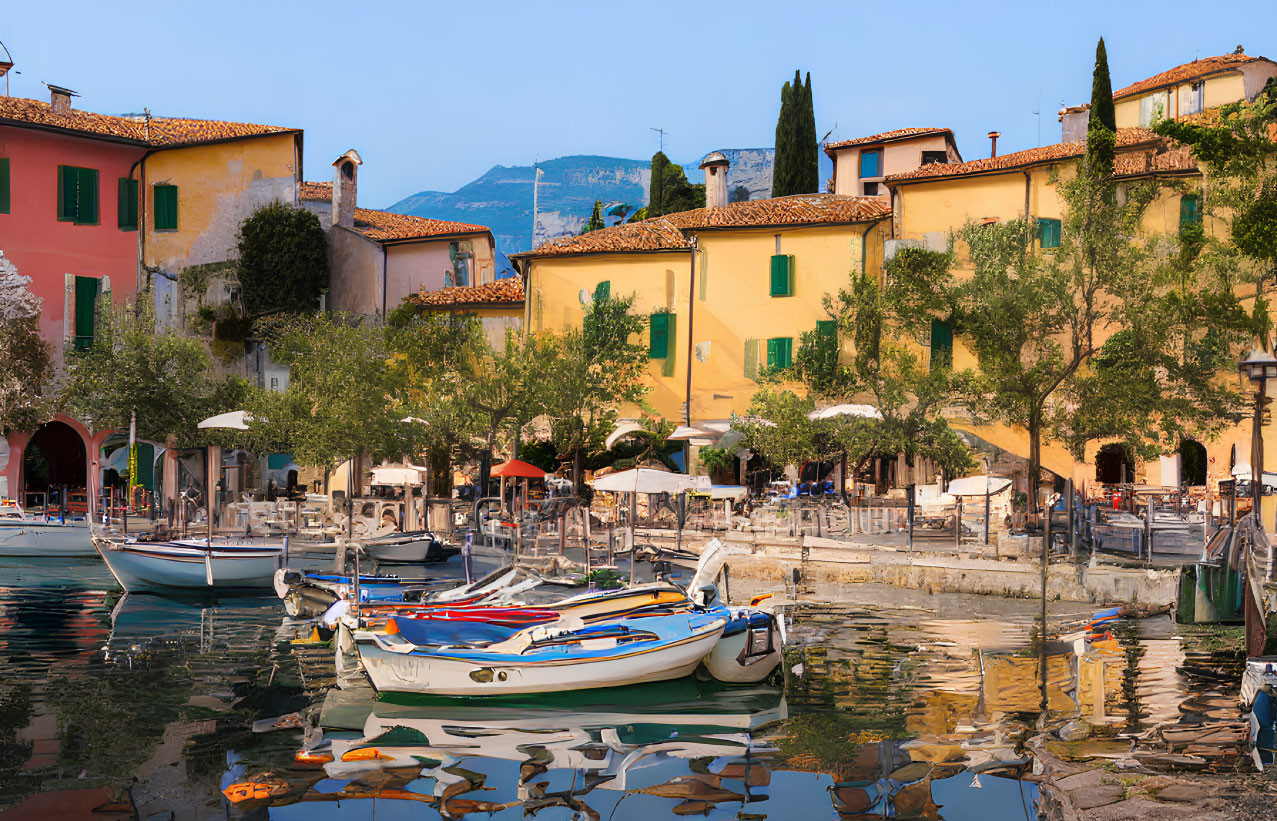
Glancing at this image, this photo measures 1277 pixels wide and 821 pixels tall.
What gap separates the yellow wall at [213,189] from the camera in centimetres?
3531

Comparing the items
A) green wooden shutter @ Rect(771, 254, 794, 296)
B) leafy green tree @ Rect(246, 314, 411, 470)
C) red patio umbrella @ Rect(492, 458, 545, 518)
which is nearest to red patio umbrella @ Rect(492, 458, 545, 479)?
red patio umbrella @ Rect(492, 458, 545, 518)

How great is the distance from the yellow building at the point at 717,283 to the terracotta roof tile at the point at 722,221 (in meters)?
0.04

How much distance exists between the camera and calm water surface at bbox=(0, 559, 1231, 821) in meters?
9.42

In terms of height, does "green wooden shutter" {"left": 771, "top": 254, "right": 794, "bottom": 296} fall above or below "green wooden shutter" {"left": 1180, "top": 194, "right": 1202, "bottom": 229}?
below

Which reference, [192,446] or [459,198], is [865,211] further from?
[459,198]

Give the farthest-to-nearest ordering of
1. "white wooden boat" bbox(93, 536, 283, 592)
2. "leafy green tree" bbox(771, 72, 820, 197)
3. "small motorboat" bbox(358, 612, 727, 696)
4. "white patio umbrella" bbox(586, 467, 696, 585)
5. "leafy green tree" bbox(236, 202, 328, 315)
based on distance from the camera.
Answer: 1. "leafy green tree" bbox(771, 72, 820, 197)
2. "leafy green tree" bbox(236, 202, 328, 315)
3. "white patio umbrella" bbox(586, 467, 696, 585)
4. "white wooden boat" bbox(93, 536, 283, 592)
5. "small motorboat" bbox(358, 612, 727, 696)

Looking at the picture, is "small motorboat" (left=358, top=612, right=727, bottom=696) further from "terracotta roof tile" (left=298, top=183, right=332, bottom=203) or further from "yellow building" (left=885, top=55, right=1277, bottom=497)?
"terracotta roof tile" (left=298, top=183, right=332, bottom=203)

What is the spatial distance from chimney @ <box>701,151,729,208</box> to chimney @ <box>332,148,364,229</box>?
36.5 feet

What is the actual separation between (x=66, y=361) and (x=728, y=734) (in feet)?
82.4

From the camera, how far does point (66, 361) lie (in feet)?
102

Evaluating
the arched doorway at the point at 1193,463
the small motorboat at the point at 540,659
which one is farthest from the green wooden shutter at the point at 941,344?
the small motorboat at the point at 540,659

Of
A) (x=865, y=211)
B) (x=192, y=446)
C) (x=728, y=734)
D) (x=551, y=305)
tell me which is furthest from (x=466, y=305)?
(x=728, y=734)

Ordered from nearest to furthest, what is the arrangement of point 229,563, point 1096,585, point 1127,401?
point 1096,585
point 229,563
point 1127,401

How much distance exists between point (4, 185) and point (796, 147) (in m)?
25.6
